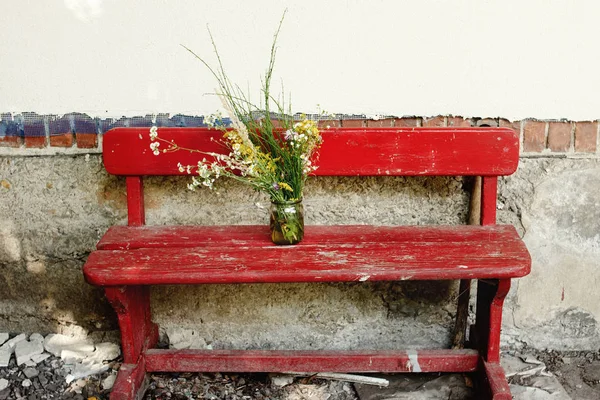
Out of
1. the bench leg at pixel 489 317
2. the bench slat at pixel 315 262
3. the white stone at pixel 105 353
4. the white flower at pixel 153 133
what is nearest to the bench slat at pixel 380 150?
the white flower at pixel 153 133

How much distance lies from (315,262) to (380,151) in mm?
586

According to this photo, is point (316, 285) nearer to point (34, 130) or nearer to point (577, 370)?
point (577, 370)

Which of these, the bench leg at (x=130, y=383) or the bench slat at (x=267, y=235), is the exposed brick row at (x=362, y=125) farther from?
the bench leg at (x=130, y=383)

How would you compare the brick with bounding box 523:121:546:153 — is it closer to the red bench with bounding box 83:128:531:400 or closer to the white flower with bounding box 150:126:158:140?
the red bench with bounding box 83:128:531:400

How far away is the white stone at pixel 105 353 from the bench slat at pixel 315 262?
2.45ft

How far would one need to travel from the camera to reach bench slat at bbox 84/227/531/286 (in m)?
2.20

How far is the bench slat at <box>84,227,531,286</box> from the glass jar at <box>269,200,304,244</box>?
4cm

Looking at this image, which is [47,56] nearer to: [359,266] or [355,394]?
[359,266]

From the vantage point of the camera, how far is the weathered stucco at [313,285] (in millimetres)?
2744

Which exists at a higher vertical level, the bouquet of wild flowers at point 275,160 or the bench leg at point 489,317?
the bouquet of wild flowers at point 275,160

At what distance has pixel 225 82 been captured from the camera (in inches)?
103

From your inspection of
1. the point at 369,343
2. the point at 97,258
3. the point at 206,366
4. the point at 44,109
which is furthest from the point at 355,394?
the point at 44,109

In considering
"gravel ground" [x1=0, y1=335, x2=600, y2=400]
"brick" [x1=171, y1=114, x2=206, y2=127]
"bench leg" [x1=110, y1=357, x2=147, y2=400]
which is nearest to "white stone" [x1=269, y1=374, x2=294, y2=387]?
"gravel ground" [x1=0, y1=335, x2=600, y2=400]

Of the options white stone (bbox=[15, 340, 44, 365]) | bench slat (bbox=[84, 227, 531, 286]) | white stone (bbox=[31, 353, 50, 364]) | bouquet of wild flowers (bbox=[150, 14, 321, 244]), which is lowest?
white stone (bbox=[31, 353, 50, 364])
